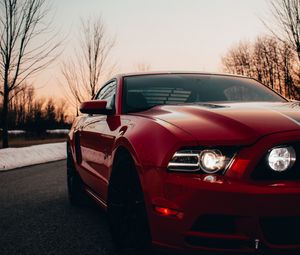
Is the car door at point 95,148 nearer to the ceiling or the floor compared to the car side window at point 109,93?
nearer to the floor

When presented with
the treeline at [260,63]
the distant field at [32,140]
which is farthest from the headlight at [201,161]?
the treeline at [260,63]

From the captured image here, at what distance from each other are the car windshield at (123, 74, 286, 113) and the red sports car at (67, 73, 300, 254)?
2.11 ft

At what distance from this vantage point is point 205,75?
4.64m

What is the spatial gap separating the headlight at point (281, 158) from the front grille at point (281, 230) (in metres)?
0.27

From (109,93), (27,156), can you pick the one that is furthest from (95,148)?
(27,156)

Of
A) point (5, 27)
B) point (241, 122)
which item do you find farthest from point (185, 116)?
point (5, 27)

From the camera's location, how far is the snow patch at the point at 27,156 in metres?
11.5

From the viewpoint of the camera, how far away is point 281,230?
2.36 m

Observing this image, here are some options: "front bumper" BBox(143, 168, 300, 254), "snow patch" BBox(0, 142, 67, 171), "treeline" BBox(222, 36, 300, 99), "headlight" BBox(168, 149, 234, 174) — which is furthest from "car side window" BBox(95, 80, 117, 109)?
"treeline" BBox(222, 36, 300, 99)

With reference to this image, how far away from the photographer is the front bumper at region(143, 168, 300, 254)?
7.51 ft

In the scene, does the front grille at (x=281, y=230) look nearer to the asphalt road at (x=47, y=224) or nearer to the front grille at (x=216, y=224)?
the front grille at (x=216, y=224)

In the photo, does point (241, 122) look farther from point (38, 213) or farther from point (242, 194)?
point (38, 213)

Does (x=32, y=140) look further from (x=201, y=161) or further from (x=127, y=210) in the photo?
(x=201, y=161)

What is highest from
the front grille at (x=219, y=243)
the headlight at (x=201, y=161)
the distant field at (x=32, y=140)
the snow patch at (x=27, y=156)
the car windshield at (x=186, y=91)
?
the car windshield at (x=186, y=91)
